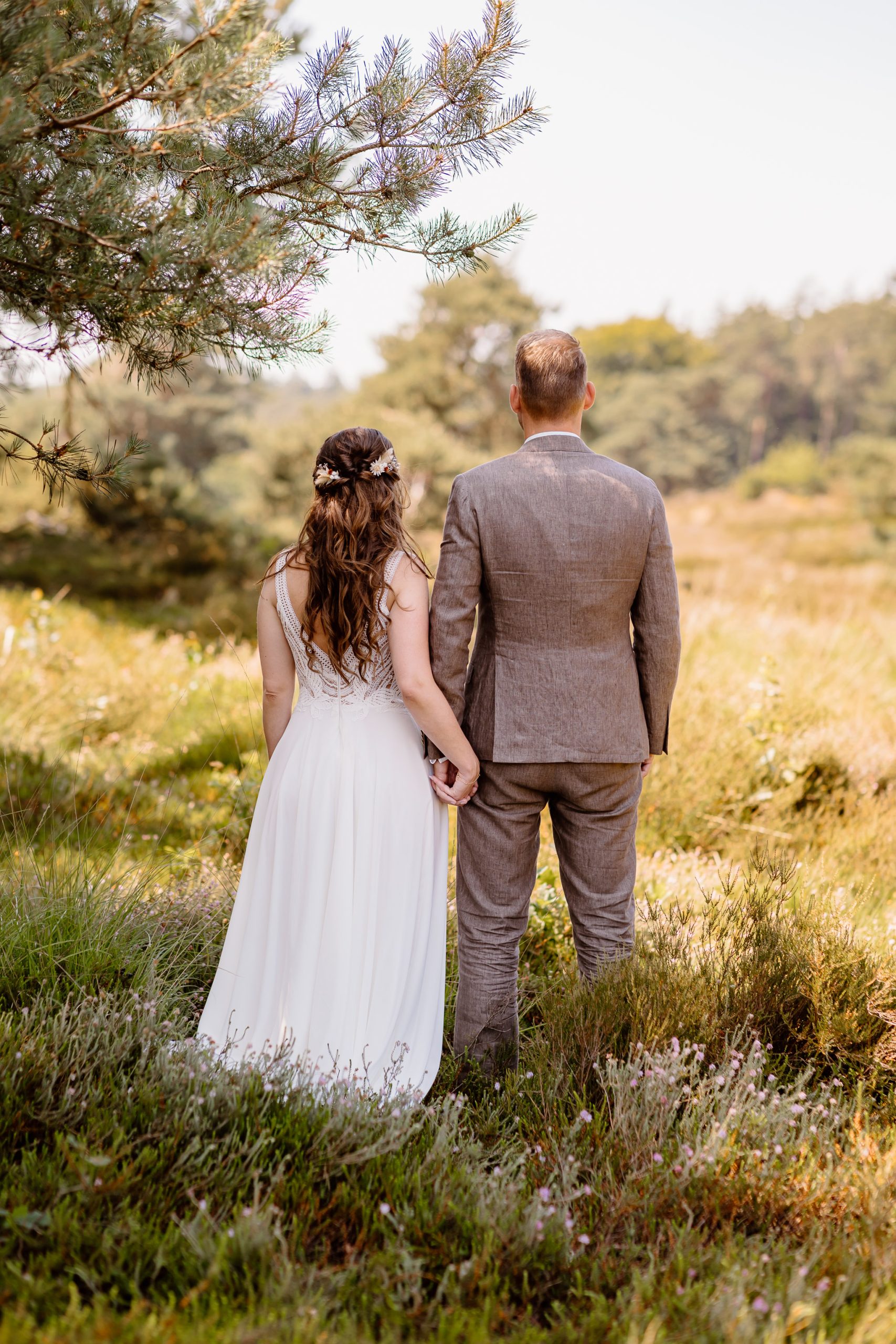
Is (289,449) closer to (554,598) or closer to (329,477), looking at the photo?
(329,477)

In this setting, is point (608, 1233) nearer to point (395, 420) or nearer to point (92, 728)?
point (92, 728)

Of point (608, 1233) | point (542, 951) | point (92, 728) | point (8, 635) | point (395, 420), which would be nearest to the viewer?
point (608, 1233)

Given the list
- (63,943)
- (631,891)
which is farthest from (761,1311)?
(63,943)

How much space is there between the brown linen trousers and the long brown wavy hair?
208 mm

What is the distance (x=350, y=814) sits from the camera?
9.87ft

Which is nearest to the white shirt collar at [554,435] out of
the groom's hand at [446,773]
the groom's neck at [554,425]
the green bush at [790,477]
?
the groom's neck at [554,425]

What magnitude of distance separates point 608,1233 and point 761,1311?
1.35 feet

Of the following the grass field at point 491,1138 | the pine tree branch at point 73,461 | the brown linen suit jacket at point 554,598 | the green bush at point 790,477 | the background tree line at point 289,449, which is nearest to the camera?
the grass field at point 491,1138

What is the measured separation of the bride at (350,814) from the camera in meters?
2.92

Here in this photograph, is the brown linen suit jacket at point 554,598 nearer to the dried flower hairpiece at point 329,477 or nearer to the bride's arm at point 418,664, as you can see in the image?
the bride's arm at point 418,664

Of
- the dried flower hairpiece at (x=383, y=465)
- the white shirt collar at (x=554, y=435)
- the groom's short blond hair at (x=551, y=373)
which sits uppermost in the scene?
the groom's short blond hair at (x=551, y=373)

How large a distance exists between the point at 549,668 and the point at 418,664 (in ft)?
1.38

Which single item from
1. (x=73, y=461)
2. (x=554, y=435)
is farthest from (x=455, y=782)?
(x=73, y=461)

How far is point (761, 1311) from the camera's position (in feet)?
5.95
